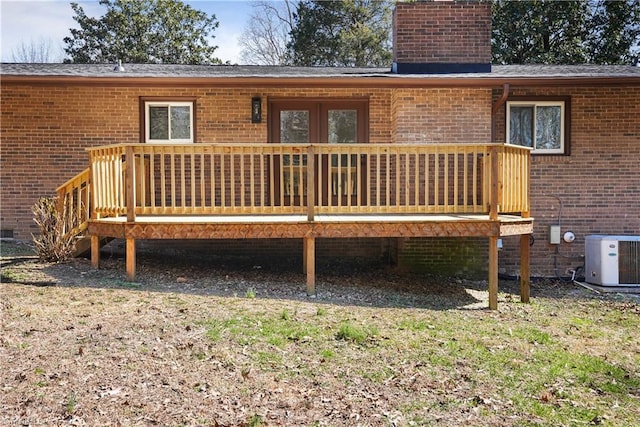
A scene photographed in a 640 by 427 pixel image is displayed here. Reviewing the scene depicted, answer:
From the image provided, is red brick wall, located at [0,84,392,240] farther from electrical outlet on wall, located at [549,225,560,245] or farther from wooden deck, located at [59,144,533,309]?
electrical outlet on wall, located at [549,225,560,245]

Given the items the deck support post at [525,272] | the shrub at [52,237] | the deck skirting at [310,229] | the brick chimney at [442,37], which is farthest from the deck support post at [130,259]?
the brick chimney at [442,37]

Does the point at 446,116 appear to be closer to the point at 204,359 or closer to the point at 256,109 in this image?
the point at 256,109

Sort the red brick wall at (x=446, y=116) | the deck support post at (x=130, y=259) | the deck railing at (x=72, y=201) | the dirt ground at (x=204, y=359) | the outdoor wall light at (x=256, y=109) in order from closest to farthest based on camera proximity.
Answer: the dirt ground at (x=204, y=359)
the deck support post at (x=130, y=259)
the deck railing at (x=72, y=201)
the red brick wall at (x=446, y=116)
the outdoor wall light at (x=256, y=109)

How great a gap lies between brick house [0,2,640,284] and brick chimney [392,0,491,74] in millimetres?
1273

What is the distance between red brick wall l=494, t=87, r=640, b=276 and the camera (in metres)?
9.94

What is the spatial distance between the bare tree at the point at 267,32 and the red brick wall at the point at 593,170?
2091 centimetres

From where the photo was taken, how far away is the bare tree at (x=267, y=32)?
2880cm

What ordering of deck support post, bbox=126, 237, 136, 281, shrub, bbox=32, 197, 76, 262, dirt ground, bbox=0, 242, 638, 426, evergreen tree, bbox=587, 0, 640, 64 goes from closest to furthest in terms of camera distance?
dirt ground, bbox=0, 242, 638, 426, deck support post, bbox=126, 237, 136, 281, shrub, bbox=32, 197, 76, 262, evergreen tree, bbox=587, 0, 640, 64

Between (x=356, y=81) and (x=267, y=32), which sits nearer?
(x=356, y=81)

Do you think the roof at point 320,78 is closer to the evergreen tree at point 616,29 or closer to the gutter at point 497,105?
the gutter at point 497,105

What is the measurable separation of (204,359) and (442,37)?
8838 millimetres

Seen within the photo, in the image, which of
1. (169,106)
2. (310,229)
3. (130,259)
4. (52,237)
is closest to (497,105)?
(310,229)

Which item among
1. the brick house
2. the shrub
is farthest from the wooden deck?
the brick house

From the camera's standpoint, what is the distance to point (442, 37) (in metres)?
11.0
